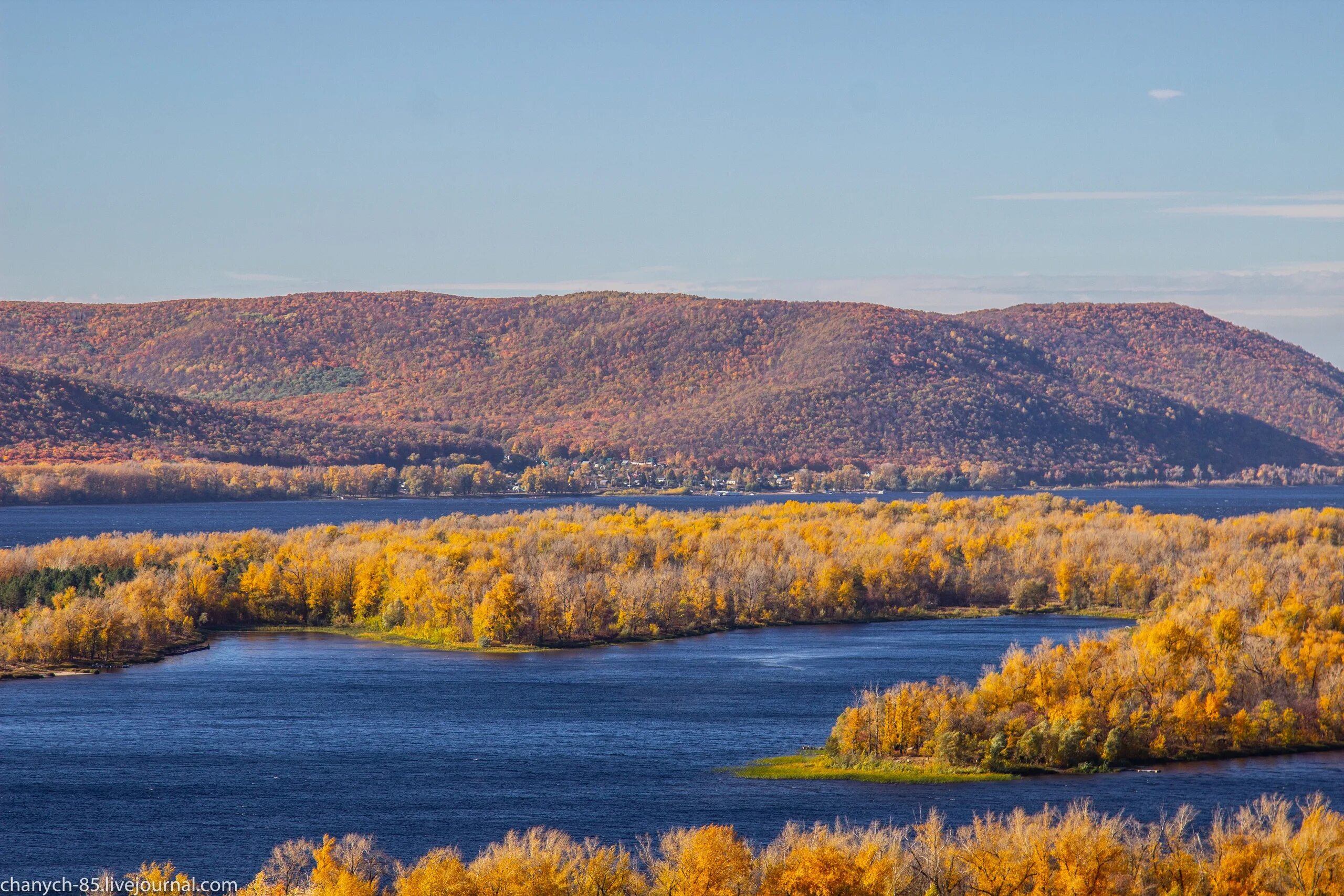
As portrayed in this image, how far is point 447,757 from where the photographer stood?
56.7 m

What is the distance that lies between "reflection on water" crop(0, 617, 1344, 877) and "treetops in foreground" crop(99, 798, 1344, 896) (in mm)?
9163

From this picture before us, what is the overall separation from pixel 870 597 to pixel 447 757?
53840 millimetres

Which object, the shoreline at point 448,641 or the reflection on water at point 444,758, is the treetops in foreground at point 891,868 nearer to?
the reflection on water at point 444,758

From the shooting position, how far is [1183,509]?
199125mm

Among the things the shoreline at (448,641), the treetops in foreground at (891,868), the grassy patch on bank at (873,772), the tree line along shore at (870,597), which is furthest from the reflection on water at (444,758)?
the treetops in foreground at (891,868)

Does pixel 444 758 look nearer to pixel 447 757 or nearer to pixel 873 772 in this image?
pixel 447 757

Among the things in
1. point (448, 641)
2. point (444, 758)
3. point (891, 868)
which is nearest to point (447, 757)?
point (444, 758)

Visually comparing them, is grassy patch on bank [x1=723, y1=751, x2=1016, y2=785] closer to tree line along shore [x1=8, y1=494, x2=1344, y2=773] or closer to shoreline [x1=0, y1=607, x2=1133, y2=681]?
tree line along shore [x1=8, y1=494, x2=1344, y2=773]

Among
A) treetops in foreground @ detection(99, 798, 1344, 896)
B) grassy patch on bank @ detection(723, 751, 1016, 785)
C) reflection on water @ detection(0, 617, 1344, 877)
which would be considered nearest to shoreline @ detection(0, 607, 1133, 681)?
reflection on water @ detection(0, 617, 1344, 877)

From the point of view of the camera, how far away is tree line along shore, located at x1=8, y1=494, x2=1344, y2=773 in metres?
55.7

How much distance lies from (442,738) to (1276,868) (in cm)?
3354

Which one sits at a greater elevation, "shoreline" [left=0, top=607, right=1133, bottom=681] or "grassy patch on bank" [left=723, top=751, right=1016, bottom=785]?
"shoreline" [left=0, top=607, right=1133, bottom=681]

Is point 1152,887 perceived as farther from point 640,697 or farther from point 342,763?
point 640,697

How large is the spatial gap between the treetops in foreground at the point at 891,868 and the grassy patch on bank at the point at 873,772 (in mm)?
14843
